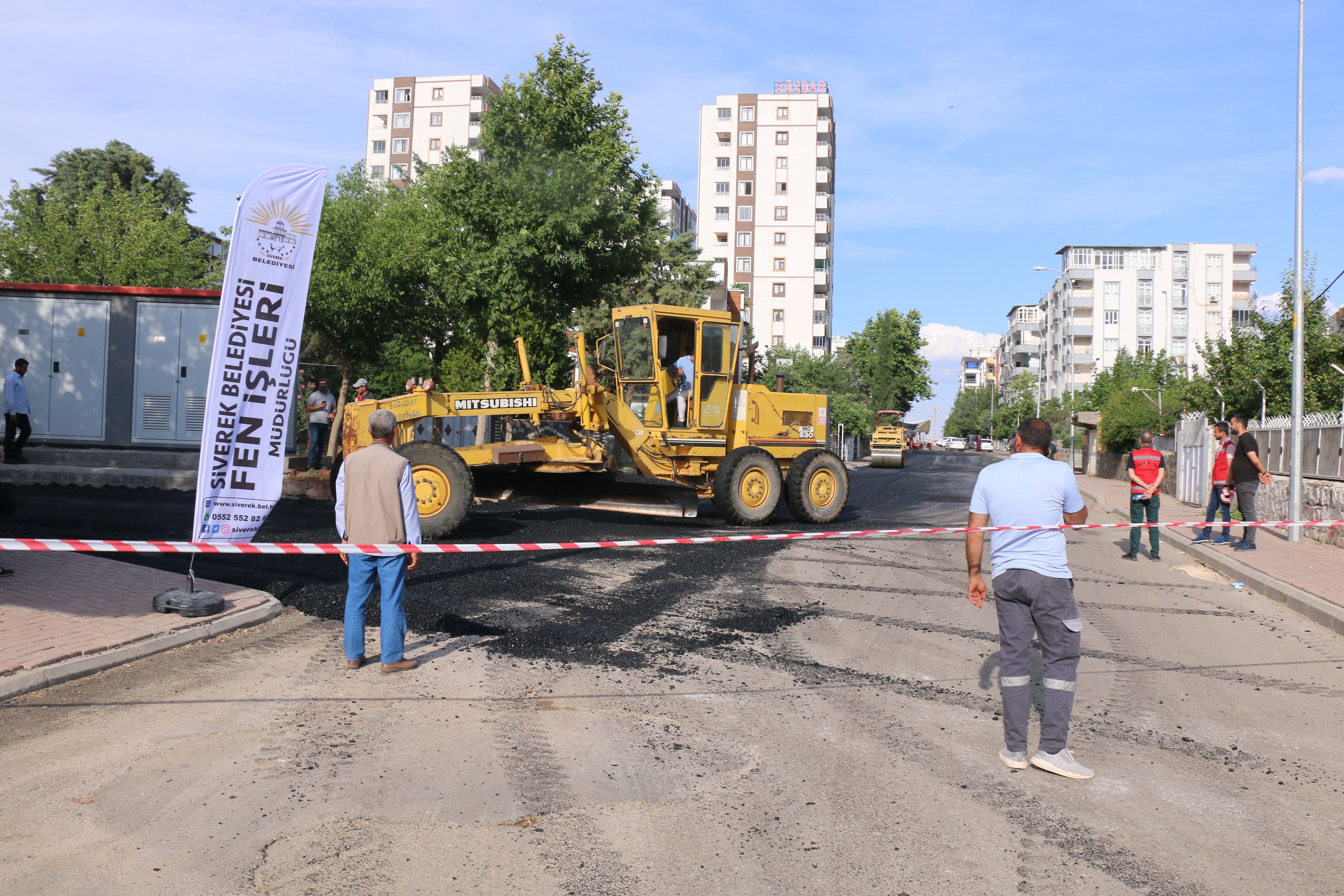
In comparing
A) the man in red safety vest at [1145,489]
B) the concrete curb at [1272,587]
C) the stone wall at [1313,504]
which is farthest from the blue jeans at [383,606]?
the stone wall at [1313,504]

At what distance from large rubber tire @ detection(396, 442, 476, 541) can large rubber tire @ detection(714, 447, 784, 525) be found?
393 centimetres

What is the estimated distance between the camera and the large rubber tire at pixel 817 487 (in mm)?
15461

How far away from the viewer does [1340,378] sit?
78.9ft

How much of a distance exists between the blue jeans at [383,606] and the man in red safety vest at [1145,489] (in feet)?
32.9

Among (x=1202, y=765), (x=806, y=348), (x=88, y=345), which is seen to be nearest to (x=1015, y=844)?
(x=1202, y=765)

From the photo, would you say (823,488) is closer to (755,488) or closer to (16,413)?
(755,488)

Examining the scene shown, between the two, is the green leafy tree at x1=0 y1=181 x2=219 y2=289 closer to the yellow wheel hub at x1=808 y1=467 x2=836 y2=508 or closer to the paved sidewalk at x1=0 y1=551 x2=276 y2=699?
the yellow wheel hub at x1=808 y1=467 x2=836 y2=508

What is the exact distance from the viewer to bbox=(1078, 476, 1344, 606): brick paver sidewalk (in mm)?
10672

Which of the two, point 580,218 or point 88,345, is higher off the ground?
point 580,218

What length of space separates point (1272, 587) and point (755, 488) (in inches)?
263

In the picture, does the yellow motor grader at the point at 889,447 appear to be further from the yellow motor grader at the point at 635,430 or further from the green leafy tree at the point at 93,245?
the yellow motor grader at the point at 635,430

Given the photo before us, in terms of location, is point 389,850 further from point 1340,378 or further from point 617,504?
point 1340,378

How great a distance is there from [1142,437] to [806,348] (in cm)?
7102

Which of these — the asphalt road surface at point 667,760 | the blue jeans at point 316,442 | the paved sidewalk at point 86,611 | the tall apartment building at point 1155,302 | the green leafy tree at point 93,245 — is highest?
the tall apartment building at point 1155,302
